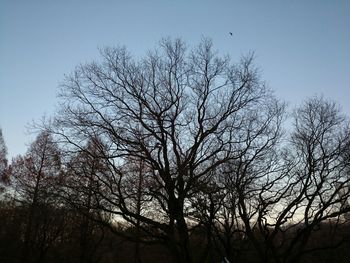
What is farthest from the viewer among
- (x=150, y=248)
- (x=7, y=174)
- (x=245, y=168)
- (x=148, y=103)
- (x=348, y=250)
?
(x=150, y=248)

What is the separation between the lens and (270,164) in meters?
19.7

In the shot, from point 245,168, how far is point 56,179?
31.1 feet

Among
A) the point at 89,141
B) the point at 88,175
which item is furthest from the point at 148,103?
the point at 88,175

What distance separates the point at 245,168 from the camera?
1875 centimetres

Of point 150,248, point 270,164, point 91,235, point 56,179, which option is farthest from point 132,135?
point 150,248

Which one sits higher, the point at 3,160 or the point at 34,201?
the point at 3,160

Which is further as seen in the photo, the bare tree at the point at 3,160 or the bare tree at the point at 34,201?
the bare tree at the point at 3,160

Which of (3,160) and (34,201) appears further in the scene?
(3,160)

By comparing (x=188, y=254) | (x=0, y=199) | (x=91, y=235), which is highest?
(x=0, y=199)

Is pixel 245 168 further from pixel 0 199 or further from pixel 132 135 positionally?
pixel 0 199

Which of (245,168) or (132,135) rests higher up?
(132,135)

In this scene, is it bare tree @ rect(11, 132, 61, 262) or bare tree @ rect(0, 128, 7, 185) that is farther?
bare tree @ rect(0, 128, 7, 185)

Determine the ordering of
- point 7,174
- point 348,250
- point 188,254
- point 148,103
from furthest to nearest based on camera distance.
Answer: point 348,250 < point 7,174 < point 148,103 < point 188,254

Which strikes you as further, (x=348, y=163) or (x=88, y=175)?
(x=348, y=163)
